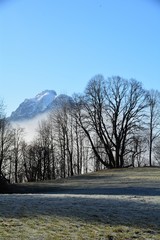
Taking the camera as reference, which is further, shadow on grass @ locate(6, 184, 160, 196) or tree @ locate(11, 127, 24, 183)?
tree @ locate(11, 127, 24, 183)

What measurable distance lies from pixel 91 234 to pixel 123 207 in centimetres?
352

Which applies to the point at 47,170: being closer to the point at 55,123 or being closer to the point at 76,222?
the point at 55,123

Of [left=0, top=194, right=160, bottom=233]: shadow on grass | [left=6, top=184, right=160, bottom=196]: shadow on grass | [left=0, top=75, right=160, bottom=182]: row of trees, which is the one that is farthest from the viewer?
[left=0, top=75, right=160, bottom=182]: row of trees

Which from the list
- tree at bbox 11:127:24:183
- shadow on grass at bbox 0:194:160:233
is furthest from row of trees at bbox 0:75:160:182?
shadow on grass at bbox 0:194:160:233

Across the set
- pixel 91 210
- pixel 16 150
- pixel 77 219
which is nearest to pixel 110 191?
pixel 91 210

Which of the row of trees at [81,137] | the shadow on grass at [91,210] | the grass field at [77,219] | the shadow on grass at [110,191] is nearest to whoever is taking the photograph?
the grass field at [77,219]

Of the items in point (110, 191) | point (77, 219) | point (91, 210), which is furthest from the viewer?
point (110, 191)

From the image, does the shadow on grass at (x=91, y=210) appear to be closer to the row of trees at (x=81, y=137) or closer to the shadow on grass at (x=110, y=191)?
the shadow on grass at (x=110, y=191)

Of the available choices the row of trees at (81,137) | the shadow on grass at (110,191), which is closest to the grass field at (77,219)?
the shadow on grass at (110,191)

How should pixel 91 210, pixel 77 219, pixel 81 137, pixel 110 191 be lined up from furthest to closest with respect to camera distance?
pixel 81 137
pixel 110 191
pixel 91 210
pixel 77 219

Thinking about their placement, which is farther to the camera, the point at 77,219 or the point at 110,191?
the point at 110,191

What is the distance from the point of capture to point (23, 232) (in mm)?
10234

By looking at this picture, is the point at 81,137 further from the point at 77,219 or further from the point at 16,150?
the point at 77,219

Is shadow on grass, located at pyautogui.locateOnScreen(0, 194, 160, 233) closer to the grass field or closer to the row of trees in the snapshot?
the grass field
